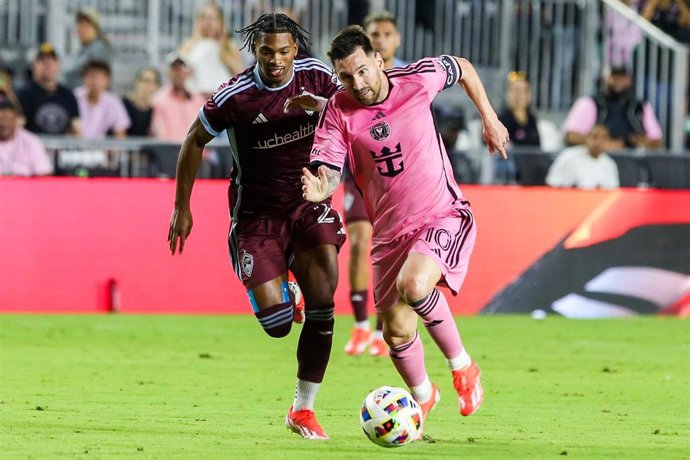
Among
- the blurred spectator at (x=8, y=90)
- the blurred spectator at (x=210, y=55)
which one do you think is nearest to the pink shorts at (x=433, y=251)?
the blurred spectator at (x=8, y=90)

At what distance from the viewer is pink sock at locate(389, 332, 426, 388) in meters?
8.64

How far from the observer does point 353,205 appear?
13.1 meters

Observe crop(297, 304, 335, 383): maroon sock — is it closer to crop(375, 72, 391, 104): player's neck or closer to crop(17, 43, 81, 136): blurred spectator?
crop(375, 72, 391, 104): player's neck

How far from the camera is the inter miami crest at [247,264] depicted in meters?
9.13

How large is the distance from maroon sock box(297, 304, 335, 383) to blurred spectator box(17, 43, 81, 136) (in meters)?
10.0

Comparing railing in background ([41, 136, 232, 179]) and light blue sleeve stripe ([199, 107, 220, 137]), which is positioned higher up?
light blue sleeve stripe ([199, 107, 220, 137])

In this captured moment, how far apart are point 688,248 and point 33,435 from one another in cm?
1009

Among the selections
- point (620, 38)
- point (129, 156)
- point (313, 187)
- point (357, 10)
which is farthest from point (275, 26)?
point (620, 38)

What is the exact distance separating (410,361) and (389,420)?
2.65 feet

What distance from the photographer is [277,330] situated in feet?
30.0

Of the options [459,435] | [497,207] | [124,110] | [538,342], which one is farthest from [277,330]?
[124,110]

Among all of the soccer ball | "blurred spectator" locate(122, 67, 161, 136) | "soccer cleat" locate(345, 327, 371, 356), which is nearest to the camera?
the soccer ball

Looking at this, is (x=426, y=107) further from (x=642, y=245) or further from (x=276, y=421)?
(x=642, y=245)

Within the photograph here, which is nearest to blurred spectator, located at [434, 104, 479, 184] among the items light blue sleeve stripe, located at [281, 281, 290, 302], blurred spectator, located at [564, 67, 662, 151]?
Result: blurred spectator, located at [564, 67, 662, 151]
